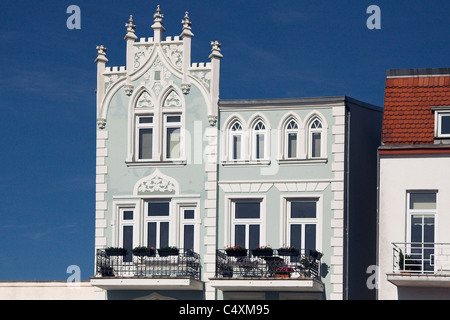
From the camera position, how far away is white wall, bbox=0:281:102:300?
52406 millimetres

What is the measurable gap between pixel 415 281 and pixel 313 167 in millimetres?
6137

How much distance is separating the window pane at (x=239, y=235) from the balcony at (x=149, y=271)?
5.19 ft

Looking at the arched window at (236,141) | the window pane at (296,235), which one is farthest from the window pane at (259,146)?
the window pane at (296,235)

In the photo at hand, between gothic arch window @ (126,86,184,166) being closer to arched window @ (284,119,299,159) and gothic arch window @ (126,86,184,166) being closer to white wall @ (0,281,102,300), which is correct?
arched window @ (284,119,299,159)

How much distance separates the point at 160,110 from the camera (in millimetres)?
51344

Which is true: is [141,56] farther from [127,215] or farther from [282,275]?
[282,275]

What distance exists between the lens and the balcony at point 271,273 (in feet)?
158

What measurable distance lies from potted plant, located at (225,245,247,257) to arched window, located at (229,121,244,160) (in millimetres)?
3678

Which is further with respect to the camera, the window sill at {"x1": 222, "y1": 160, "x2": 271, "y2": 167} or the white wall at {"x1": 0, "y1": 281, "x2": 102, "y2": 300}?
the white wall at {"x1": 0, "y1": 281, "x2": 102, "y2": 300}

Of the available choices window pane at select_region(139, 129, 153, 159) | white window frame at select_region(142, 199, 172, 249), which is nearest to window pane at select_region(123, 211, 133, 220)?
white window frame at select_region(142, 199, 172, 249)

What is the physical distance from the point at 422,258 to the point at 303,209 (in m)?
5.46
